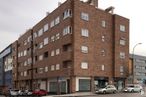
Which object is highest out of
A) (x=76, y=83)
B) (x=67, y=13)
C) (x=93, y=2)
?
(x=93, y=2)

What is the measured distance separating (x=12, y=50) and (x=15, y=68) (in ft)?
33.7

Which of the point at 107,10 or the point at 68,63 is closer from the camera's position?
the point at 68,63

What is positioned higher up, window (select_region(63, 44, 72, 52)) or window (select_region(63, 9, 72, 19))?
window (select_region(63, 9, 72, 19))

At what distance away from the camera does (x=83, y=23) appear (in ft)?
190

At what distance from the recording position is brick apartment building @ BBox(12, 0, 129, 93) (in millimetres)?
56312

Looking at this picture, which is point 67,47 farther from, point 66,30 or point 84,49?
point 84,49

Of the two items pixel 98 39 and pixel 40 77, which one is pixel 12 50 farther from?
pixel 98 39

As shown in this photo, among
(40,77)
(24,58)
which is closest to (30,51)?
(24,58)

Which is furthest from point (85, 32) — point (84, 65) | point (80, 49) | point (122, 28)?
point (122, 28)

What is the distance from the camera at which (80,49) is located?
56.4 metres

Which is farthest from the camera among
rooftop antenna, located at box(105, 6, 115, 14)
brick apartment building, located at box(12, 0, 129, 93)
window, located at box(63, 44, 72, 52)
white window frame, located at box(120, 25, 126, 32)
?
white window frame, located at box(120, 25, 126, 32)

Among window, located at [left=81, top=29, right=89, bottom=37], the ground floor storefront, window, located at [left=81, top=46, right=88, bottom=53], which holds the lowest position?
the ground floor storefront

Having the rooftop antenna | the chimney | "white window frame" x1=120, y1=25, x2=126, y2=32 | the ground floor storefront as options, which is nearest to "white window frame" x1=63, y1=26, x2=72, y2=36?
the ground floor storefront

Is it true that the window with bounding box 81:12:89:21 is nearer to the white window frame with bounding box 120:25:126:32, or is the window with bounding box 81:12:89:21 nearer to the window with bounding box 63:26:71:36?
the window with bounding box 63:26:71:36
